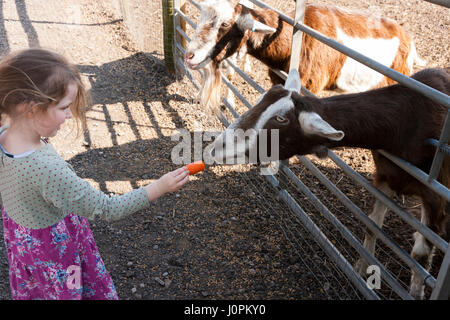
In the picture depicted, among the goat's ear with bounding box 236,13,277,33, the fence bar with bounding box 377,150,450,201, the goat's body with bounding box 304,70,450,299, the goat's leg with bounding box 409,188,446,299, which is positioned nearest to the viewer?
the fence bar with bounding box 377,150,450,201

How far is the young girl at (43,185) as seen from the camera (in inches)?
72.5

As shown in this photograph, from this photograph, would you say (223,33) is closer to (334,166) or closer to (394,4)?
(334,166)

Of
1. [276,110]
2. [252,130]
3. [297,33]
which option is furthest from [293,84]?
[297,33]

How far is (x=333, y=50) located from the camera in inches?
176

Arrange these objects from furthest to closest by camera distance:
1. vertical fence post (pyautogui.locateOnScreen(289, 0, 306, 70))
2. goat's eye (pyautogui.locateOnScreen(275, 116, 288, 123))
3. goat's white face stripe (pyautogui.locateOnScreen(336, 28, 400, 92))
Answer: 1. goat's white face stripe (pyautogui.locateOnScreen(336, 28, 400, 92))
2. vertical fence post (pyautogui.locateOnScreen(289, 0, 306, 70))
3. goat's eye (pyautogui.locateOnScreen(275, 116, 288, 123))

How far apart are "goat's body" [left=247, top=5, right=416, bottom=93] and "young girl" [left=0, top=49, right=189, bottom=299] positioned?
2.67 metres

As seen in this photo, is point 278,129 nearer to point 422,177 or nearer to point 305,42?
point 422,177

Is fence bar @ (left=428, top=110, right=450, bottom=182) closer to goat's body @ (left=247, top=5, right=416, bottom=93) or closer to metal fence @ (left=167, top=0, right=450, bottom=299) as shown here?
metal fence @ (left=167, top=0, right=450, bottom=299)

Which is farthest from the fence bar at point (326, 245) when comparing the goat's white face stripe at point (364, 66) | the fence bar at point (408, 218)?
the goat's white face stripe at point (364, 66)

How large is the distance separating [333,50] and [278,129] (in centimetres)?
220

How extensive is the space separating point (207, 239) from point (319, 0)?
6.45 meters

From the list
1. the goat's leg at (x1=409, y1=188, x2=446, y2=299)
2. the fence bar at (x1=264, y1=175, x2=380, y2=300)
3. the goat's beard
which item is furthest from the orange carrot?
the goat's beard

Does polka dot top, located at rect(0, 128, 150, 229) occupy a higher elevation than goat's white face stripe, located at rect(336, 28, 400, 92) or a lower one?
→ higher

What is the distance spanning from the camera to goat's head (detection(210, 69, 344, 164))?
8.79 ft
